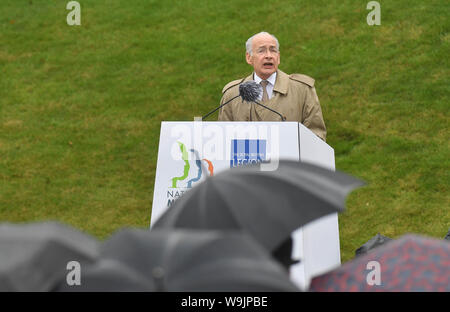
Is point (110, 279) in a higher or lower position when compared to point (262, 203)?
lower

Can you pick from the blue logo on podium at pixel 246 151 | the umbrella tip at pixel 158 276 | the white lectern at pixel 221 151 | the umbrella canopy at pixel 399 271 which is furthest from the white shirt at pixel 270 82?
the umbrella tip at pixel 158 276

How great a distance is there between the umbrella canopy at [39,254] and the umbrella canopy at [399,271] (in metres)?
0.68

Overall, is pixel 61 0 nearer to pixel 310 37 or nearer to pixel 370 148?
pixel 310 37

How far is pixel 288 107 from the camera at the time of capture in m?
6.35

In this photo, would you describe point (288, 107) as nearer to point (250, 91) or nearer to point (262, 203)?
point (250, 91)

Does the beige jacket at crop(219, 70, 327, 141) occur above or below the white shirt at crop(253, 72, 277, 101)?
below

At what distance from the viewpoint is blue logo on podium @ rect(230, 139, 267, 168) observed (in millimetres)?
5230

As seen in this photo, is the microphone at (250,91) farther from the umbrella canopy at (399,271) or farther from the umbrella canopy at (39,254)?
the umbrella canopy at (39,254)

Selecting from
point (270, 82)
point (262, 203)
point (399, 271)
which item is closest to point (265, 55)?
point (270, 82)

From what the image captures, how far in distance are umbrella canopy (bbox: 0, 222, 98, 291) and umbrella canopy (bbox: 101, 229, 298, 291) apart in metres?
0.14

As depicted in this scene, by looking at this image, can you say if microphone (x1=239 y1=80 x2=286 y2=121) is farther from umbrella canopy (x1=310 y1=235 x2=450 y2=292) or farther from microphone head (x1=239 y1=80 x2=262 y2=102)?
umbrella canopy (x1=310 y1=235 x2=450 y2=292)

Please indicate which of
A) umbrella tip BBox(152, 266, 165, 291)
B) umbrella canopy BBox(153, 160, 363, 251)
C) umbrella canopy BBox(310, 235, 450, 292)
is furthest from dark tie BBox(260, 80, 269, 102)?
umbrella tip BBox(152, 266, 165, 291)

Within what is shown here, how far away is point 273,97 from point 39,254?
4.66m

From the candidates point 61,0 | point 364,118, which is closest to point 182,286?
point 364,118
